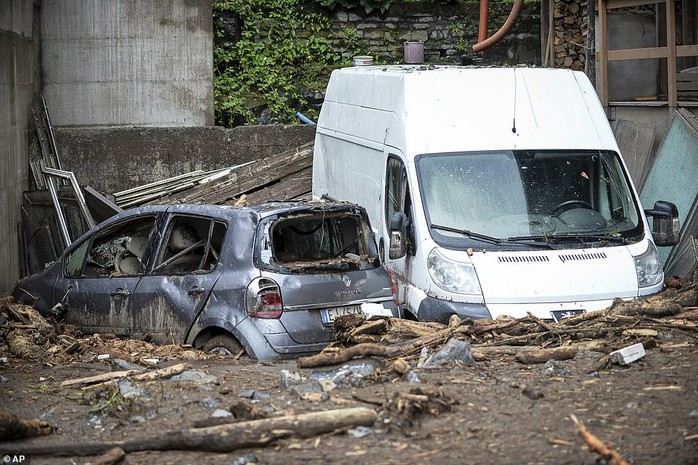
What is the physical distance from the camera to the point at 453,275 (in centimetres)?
831

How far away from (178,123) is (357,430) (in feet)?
36.1

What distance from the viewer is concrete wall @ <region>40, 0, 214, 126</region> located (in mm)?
15422

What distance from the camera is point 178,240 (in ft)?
29.3

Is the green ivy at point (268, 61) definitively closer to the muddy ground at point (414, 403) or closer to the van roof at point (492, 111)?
the van roof at point (492, 111)

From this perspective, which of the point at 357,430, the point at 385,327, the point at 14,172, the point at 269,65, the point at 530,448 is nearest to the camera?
the point at 530,448

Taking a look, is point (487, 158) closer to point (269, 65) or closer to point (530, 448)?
point (530, 448)

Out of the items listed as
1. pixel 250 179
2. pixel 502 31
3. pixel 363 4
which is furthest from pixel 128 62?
pixel 502 31

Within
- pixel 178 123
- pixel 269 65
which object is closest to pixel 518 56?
pixel 269 65

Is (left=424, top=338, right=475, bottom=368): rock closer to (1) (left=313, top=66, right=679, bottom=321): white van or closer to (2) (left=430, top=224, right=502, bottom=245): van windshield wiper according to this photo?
(1) (left=313, top=66, right=679, bottom=321): white van

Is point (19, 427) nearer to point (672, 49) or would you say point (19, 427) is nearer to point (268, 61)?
point (672, 49)

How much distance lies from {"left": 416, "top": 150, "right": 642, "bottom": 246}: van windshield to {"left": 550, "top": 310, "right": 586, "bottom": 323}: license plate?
2.40ft

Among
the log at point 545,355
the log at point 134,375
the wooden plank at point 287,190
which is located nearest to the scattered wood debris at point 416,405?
the log at point 545,355

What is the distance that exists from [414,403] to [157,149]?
1032 centimetres
